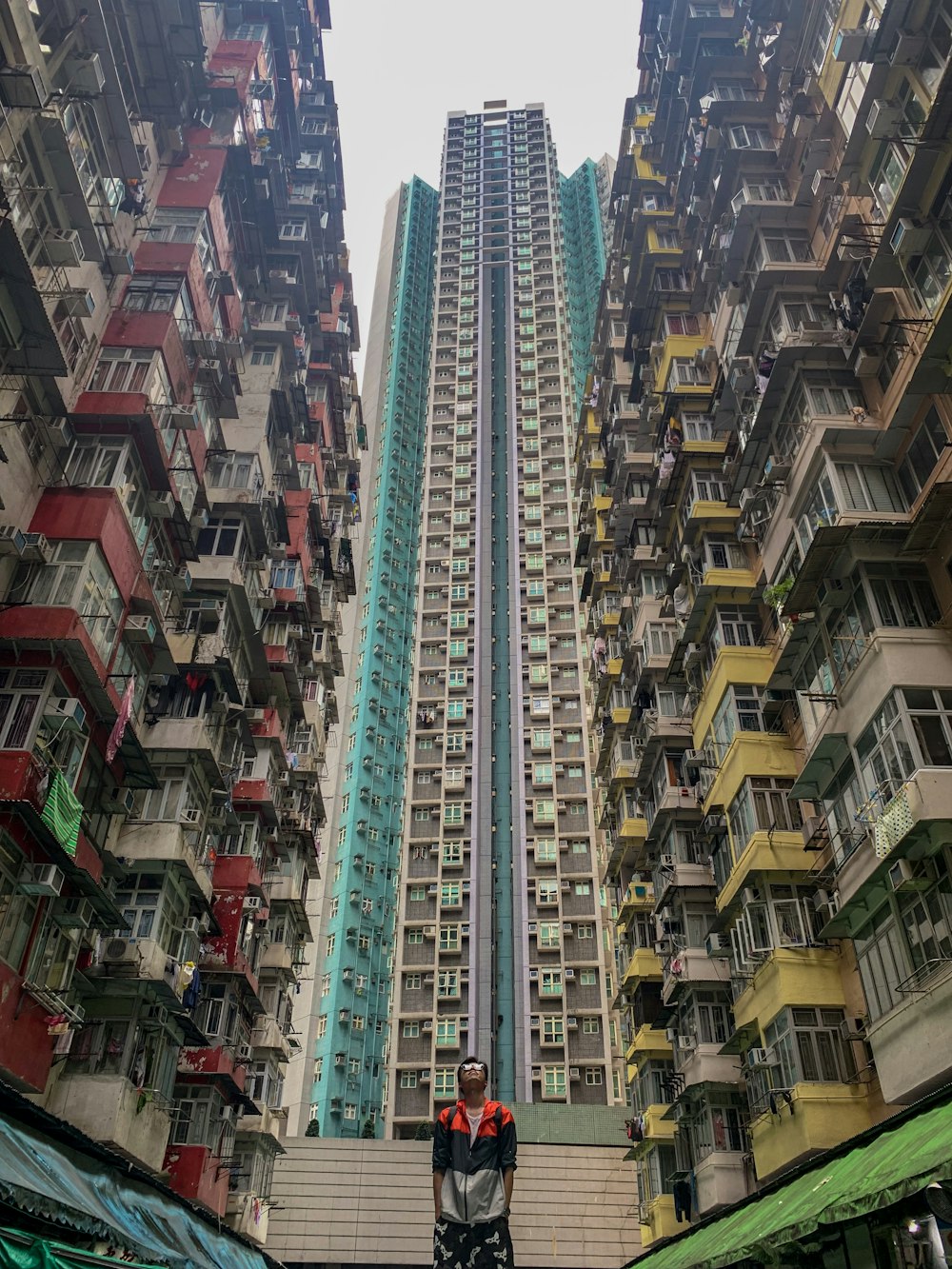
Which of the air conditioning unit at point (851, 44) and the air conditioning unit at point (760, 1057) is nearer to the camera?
the air conditioning unit at point (760, 1057)

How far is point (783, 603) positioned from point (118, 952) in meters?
17.8

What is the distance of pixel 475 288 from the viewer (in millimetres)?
105062

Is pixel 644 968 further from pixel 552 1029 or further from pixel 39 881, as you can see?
pixel 552 1029

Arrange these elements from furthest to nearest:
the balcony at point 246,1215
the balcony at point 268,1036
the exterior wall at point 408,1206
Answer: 1. the exterior wall at point 408,1206
2. the balcony at point 268,1036
3. the balcony at point 246,1215

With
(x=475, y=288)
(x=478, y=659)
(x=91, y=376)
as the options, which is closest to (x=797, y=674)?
(x=91, y=376)

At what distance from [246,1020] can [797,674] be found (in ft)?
73.1

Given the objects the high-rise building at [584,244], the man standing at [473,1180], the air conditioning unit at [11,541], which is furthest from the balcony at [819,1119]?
the high-rise building at [584,244]

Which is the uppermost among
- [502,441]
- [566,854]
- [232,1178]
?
[502,441]

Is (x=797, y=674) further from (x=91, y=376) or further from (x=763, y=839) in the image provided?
(x=91, y=376)

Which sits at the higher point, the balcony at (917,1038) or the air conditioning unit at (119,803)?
the air conditioning unit at (119,803)

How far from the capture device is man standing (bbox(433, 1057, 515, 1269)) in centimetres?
827

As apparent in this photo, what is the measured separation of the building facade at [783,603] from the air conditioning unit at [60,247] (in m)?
17.6

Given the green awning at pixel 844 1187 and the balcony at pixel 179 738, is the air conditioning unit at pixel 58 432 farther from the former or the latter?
the green awning at pixel 844 1187

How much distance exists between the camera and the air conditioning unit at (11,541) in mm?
20406
